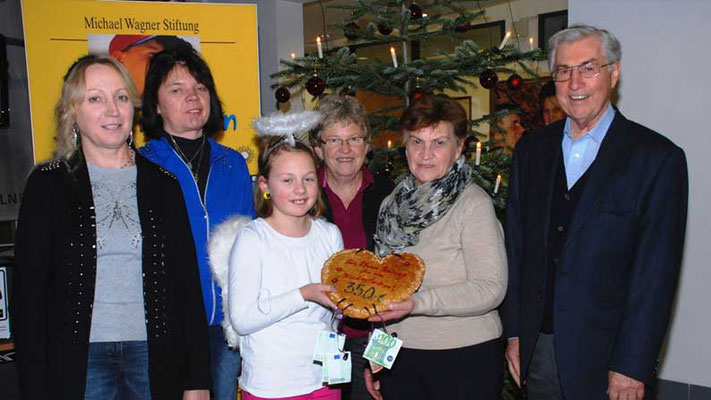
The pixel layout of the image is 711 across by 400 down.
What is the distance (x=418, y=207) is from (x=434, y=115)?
38cm

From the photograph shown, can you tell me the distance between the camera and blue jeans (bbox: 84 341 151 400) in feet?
6.96

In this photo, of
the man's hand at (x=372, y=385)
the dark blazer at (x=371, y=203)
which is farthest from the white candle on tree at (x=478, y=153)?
the man's hand at (x=372, y=385)

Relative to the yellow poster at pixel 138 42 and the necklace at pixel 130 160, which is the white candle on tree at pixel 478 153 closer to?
the yellow poster at pixel 138 42

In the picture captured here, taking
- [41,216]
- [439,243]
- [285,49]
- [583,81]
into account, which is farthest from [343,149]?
[285,49]

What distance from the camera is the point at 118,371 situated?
217cm

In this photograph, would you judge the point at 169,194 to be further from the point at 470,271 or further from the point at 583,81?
the point at 583,81

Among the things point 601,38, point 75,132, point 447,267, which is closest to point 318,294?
point 447,267

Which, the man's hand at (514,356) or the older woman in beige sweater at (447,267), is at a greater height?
the older woman in beige sweater at (447,267)

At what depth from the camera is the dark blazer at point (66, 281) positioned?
204 centimetres

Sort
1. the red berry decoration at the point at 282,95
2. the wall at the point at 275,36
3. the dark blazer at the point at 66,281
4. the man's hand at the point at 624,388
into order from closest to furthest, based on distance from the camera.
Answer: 1. the dark blazer at the point at 66,281
2. the man's hand at the point at 624,388
3. the red berry decoration at the point at 282,95
4. the wall at the point at 275,36

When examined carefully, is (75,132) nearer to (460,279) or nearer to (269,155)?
(269,155)

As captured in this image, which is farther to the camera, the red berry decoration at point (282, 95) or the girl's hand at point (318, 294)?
the red berry decoration at point (282, 95)

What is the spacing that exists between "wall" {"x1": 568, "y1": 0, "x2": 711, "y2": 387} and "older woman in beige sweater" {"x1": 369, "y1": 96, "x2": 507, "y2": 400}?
7.90 ft

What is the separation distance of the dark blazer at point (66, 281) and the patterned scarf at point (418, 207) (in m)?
0.92
